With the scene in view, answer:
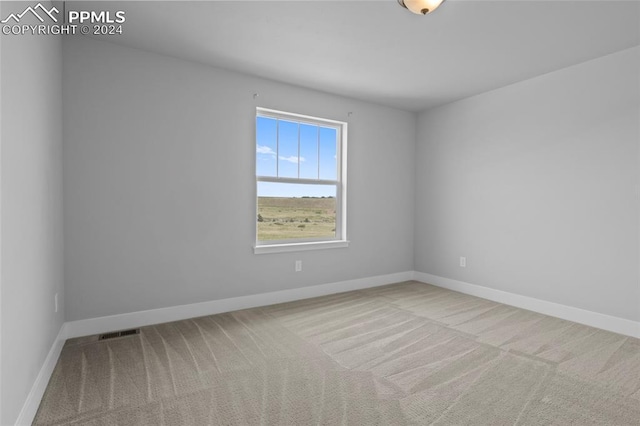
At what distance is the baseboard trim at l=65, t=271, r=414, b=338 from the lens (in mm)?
2902

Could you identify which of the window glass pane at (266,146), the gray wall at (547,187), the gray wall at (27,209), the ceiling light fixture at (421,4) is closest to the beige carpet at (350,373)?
the gray wall at (27,209)

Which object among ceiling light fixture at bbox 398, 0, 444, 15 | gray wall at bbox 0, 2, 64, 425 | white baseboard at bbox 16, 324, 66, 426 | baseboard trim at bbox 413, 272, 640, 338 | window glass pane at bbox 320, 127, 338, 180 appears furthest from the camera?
window glass pane at bbox 320, 127, 338, 180

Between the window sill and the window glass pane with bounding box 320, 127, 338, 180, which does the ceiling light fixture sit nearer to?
the window glass pane with bounding box 320, 127, 338, 180

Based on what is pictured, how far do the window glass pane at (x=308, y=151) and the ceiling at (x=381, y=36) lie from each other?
0.65 m

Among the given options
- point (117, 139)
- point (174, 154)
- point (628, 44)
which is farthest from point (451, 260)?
point (117, 139)

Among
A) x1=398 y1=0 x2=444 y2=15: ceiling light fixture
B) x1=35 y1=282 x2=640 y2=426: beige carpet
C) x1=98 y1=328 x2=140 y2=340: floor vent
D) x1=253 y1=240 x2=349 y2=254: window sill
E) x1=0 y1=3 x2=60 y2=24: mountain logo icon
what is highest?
x1=398 y1=0 x2=444 y2=15: ceiling light fixture

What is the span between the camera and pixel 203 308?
3432 millimetres

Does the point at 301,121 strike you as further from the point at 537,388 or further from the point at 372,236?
the point at 537,388

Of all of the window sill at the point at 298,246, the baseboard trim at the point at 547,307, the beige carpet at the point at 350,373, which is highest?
the window sill at the point at 298,246

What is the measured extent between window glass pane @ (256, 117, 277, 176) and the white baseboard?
7.84ft

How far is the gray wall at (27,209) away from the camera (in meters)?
1.50

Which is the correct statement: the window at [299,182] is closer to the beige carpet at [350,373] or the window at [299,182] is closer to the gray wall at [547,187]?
the beige carpet at [350,373]

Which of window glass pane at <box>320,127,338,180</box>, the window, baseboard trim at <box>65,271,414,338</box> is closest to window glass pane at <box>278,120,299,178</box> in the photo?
the window

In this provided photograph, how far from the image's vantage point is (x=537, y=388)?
2143 mm
